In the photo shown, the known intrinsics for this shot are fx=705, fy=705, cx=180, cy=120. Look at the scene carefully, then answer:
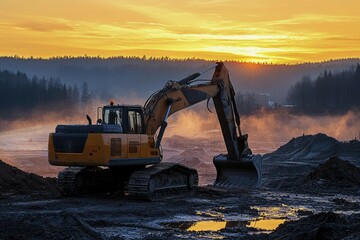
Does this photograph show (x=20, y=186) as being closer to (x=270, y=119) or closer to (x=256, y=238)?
(x=256, y=238)

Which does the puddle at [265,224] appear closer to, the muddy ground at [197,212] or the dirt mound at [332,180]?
the muddy ground at [197,212]

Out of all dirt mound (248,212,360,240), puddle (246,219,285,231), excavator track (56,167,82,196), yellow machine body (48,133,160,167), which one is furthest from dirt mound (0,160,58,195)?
dirt mound (248,212,360,240)

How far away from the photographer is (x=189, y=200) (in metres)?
19.8

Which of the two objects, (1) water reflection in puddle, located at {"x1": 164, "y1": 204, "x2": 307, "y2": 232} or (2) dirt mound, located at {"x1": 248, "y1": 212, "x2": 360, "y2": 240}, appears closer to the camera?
(2) dirt mound, located at {"x1": 248, "y1": 212, "x2": 360, "y2": 240}

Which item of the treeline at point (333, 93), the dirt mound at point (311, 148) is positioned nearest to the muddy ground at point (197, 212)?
the dirt mound at point (311, 148)

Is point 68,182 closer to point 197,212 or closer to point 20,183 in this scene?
point 20,183

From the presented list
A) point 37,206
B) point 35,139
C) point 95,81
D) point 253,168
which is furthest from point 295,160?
point 95,81

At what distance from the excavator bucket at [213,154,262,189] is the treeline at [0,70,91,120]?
86590 millimetres

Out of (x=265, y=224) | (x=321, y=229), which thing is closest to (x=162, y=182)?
(x=265, y=224)

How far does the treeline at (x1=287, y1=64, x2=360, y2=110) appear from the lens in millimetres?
115625

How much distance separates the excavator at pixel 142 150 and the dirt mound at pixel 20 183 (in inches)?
88.6

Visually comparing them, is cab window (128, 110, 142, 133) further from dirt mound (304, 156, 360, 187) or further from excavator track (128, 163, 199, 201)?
dirt mound (304, 156, 360, 187)

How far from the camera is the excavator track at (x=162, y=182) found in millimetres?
19000

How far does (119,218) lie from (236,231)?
300 cm
